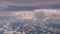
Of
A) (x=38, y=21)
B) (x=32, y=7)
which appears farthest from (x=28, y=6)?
(x=38, y=21)

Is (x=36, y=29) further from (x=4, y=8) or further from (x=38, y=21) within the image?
(x=4, y=8)

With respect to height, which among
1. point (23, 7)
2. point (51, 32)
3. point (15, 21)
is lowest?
point (51, 32)

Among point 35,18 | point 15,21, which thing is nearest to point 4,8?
point 15,21

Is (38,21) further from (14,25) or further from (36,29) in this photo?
(14,25)

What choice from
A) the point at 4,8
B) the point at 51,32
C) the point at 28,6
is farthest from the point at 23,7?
the point at 51,32

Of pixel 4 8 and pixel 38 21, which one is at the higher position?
pixel 4 8

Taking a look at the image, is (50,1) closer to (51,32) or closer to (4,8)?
(51,32)

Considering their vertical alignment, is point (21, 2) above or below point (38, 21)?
above
